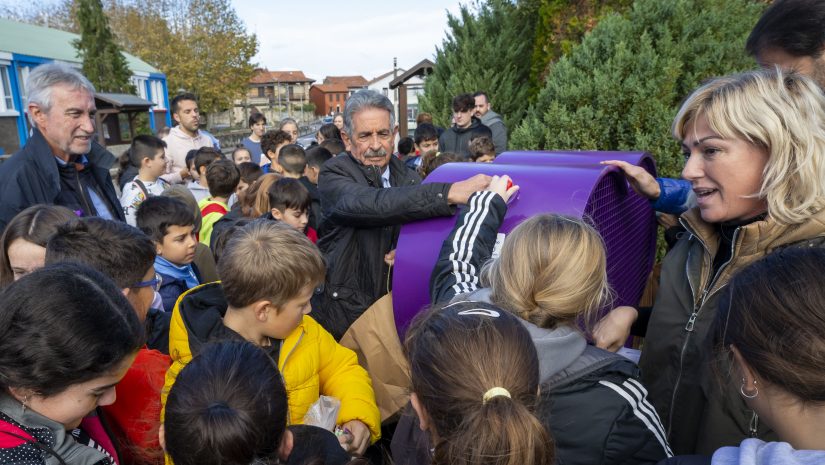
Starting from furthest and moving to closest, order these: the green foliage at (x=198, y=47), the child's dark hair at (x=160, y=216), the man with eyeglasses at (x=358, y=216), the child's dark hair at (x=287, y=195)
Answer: the green foliage at (x=198, y=47), the child's dark hair at (x=287, y=195), the child's dark hair at (x=160, y=216), the man with eyeglasses at (x=358, y=216)

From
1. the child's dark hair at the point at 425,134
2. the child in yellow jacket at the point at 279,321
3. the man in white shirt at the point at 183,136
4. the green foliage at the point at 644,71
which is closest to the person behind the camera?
the child in yellow jacket at the point at 279,321

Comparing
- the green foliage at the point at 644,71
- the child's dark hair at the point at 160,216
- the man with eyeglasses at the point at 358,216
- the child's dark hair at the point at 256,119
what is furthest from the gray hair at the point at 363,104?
the child's dark hair at the point at 256,119

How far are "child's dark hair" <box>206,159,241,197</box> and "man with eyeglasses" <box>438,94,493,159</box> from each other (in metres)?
3.15

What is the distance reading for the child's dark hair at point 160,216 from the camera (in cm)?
294

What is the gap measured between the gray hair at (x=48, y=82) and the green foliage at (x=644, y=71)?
3.19 meters

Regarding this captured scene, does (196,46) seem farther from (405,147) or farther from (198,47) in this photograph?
(405,147)

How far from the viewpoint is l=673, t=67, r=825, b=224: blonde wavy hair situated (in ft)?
4.73

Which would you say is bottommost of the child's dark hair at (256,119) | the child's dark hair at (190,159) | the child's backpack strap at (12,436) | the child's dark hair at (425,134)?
the child's backpack strap at (12,436)

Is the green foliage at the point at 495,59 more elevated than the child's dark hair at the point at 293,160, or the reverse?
the green foliage at the point at 495,59

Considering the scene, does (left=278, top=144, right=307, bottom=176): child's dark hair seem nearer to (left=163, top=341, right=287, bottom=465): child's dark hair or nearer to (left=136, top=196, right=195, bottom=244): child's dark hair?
(left=136, top=196, right=195, bottom=244): child's dark hair

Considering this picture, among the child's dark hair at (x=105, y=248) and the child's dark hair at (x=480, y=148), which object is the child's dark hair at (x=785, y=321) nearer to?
the child's dark hair at (x=105, y=248)

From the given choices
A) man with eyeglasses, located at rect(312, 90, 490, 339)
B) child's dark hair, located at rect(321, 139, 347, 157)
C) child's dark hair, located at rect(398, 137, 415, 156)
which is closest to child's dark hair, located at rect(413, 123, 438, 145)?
child's dark hair, located at rect(398, 137, 415, 156)

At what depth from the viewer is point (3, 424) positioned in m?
1.22

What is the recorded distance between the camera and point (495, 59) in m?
9.51
